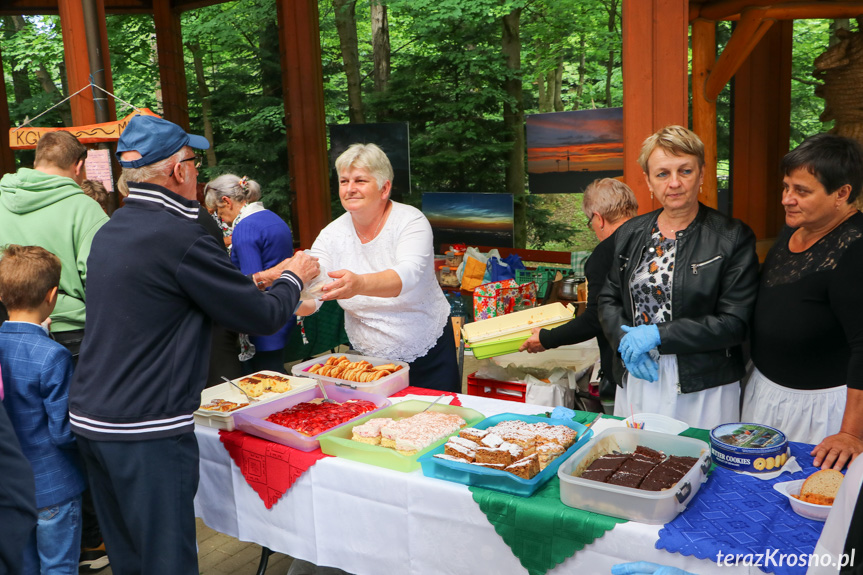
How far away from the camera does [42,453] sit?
7.54ft

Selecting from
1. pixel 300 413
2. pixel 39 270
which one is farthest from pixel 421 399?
pixel 39 270

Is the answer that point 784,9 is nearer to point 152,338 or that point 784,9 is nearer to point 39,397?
point 152,338

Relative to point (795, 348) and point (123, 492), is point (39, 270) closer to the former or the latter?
point (123, 492)

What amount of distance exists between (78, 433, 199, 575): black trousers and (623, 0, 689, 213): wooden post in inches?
130

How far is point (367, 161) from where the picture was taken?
2764 mm

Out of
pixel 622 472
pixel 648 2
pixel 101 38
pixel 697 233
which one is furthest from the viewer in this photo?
pixel 101 38

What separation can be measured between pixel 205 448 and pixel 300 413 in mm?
388

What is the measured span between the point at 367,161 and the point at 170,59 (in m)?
8.12

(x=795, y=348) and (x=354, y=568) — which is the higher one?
(x=795, y=348)

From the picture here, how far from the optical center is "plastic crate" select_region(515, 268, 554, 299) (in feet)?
21.9

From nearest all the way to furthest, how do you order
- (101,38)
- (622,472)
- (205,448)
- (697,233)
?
(622,472) < (697,233) < (205,448) < (101,38)

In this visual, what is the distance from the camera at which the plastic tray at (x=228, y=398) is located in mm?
2480

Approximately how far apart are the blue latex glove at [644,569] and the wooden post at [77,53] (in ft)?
16.9

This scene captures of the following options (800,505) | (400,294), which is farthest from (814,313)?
(400,294)
